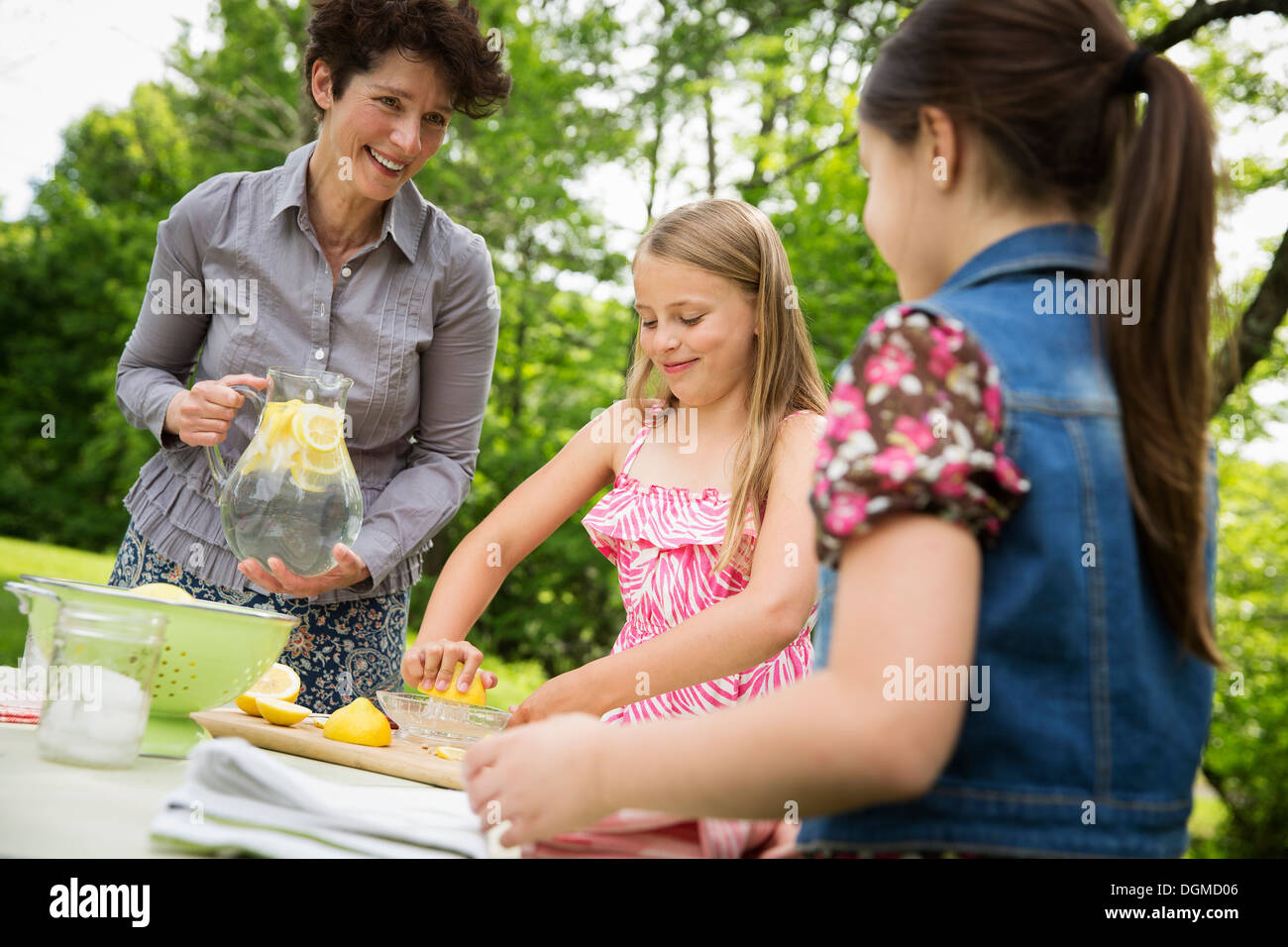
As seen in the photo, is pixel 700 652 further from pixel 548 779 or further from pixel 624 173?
pixel 624 173

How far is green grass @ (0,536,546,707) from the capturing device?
11.1 metres

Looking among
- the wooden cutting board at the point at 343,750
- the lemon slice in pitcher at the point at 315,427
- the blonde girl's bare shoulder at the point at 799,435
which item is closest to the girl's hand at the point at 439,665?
the wooden cutting board at the point at 343,750

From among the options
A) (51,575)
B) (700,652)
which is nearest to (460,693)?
(700,652)

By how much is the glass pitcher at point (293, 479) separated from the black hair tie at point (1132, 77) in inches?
52.5

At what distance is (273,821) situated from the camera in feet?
3.85

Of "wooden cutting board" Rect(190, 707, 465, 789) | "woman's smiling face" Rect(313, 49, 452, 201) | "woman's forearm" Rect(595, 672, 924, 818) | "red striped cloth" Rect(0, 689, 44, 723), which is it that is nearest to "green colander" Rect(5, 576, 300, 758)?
"wooden cutting board" Rect(190, 707, 465, 789)

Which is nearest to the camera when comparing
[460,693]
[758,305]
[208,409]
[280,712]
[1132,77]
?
[1132,77]

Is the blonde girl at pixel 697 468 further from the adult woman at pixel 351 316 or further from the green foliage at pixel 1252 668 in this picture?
the green foliage at pixel 1252 668

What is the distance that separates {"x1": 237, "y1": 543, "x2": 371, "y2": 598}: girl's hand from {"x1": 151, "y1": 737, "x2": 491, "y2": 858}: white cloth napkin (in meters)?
0.80

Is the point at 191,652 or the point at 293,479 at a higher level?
the point at 293,479

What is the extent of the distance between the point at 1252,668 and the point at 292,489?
989 cm

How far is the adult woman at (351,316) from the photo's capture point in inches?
98.0

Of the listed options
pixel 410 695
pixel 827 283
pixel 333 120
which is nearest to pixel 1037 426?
pixel 410 695

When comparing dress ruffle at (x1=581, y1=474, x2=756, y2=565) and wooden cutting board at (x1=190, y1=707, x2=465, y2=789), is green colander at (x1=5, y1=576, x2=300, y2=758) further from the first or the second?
dress ruffle at (x1=581, y1=474, x2=756, y2=565)
